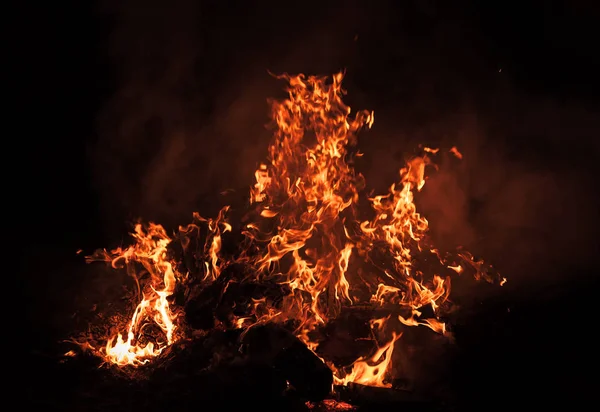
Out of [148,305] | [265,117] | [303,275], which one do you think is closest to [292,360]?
[303,275]

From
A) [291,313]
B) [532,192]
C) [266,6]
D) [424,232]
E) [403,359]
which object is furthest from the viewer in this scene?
[266,6]

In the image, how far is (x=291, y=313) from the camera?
5.55 m

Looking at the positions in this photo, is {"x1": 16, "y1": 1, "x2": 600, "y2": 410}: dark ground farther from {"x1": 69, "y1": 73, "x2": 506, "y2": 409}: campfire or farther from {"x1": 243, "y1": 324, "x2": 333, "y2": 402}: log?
{"x1": 243, "y1": 324, "x2": 333, "y2": 402}: log

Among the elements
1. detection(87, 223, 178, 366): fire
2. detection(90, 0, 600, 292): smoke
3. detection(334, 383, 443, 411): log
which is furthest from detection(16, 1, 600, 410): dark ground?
detection(334, 383, 443, 411): log

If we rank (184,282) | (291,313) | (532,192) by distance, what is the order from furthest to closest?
1. (532,192)
2. (184,282)
3. (291,313)

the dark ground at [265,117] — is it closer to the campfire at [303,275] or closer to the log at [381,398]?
the campfire at [303,275]

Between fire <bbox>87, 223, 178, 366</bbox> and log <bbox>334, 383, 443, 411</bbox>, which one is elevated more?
fire <bbox>87, 223, 178, 366</bbox>

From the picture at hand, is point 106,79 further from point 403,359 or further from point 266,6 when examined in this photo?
point 403,359

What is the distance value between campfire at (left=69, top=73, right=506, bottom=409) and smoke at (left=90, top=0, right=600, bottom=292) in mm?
363

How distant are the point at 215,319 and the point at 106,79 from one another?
14.7ft

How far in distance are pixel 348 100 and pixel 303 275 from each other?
3.27 m

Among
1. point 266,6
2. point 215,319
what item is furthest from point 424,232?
point 266,6

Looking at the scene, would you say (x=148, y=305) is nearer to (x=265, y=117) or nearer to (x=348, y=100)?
(x=265, y=117)

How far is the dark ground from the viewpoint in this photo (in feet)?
24.3
